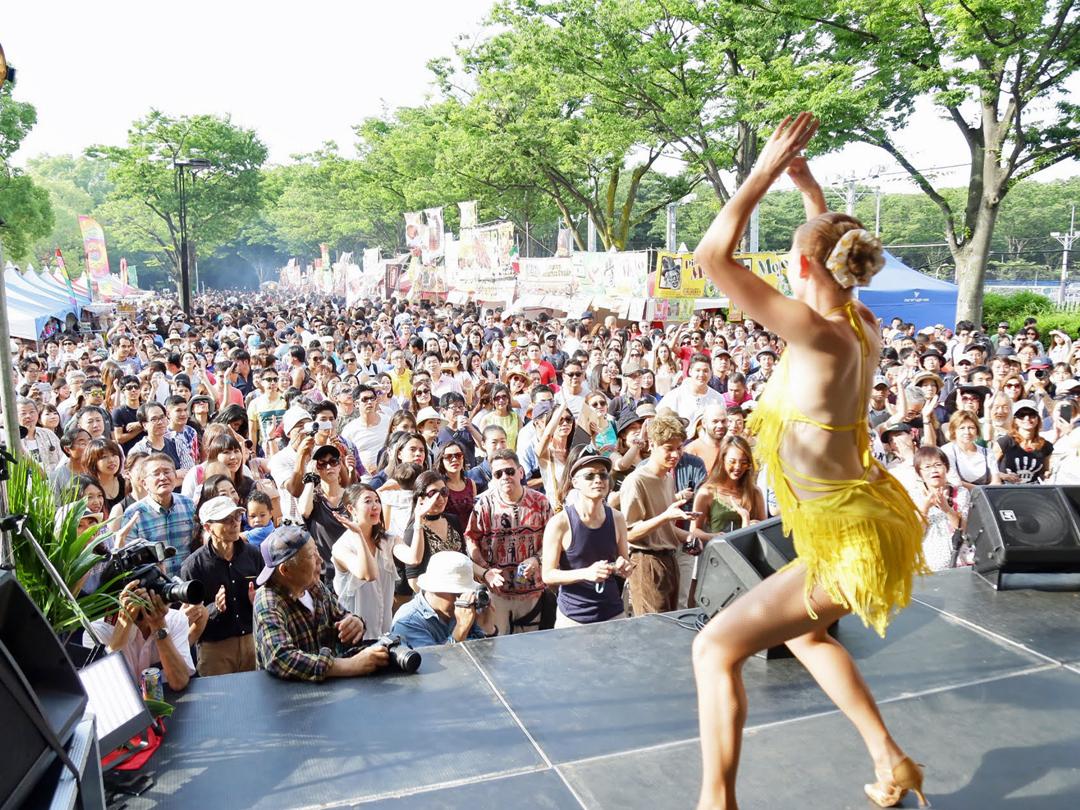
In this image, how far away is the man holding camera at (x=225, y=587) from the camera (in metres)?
4.28

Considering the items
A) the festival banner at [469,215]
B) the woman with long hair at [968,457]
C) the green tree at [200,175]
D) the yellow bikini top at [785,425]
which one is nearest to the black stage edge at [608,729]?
the yellow bikini top at [785,425]

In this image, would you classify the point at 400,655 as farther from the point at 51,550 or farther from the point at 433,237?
the point at 433,237

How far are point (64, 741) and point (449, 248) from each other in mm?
27460

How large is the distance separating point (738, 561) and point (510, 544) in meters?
1.68

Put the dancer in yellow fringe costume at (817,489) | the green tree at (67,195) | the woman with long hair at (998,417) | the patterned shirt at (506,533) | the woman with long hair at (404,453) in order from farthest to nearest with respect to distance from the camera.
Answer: the green tree at (67,195) → the woman with long hair at (998,417) → the woman with long hair at (404,453) → the patterned shirt at (506,533) → the dancer in yellow fringe costume at (817,489)

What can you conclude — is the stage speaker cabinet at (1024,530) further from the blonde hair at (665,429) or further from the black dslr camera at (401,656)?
the black dslr camera at (401,656)

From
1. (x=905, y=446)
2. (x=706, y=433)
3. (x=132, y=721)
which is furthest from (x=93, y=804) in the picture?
(x=905, y=446)

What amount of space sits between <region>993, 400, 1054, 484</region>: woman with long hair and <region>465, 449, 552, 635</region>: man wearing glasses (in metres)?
4.00

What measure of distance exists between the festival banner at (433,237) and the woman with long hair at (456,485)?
25776 millimetres

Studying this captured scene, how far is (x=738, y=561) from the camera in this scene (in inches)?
148

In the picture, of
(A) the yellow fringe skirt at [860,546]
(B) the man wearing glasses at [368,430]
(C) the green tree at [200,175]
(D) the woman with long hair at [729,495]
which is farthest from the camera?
(C) the green tree at [200,175]

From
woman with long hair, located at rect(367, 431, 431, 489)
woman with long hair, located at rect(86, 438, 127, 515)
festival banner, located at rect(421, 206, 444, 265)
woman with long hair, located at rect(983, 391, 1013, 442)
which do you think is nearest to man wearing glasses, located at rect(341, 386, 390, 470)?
woman with long hair, located at rect(367, 431, 431, 489)

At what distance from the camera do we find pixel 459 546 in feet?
17.0

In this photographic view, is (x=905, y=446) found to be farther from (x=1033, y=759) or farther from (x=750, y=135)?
(x=750, y=135)
